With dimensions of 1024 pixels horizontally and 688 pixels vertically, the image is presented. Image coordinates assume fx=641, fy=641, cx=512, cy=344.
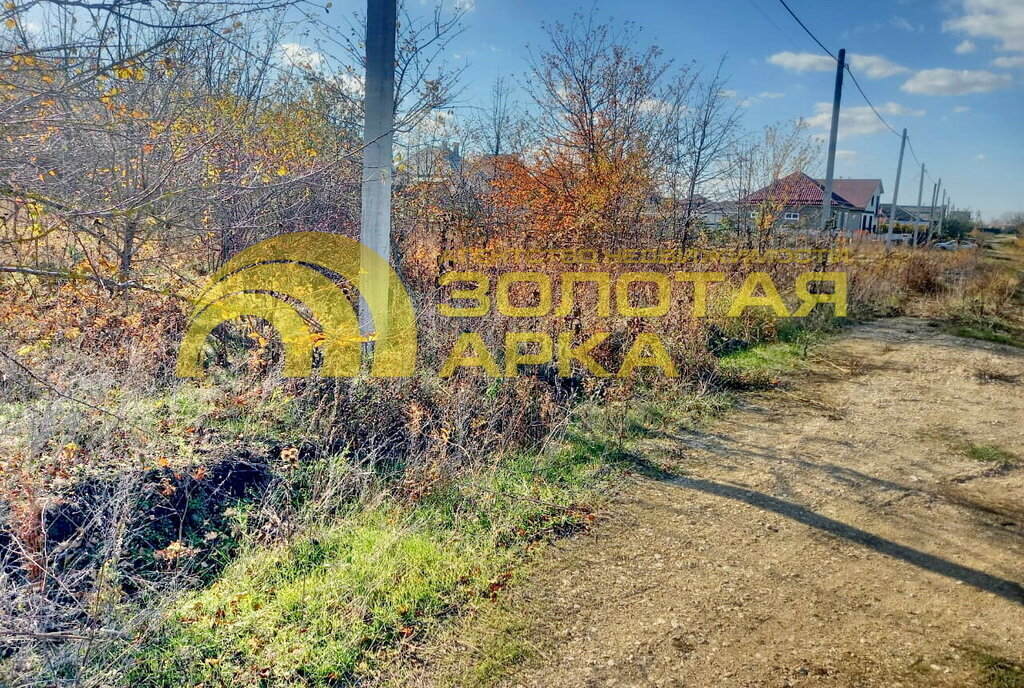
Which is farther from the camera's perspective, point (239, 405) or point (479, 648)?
point (239, 405)

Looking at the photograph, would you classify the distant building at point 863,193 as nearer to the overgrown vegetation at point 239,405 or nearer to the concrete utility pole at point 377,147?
the overgrown vegetation at point 239,405

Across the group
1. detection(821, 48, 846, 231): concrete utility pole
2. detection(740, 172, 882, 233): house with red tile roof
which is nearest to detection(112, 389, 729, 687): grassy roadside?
detection(740, 172, 882, 233): house with red tile roof

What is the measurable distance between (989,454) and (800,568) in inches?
116

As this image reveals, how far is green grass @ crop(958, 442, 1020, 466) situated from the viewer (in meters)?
5.05

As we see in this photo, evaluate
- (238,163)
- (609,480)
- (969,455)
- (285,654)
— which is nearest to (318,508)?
(285,654)

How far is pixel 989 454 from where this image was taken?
17.0 ft

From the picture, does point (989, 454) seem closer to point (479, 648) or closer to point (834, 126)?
point (479, 648)

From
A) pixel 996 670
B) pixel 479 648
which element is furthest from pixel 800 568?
pixel 479 648

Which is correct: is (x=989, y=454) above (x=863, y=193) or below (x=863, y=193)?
below
